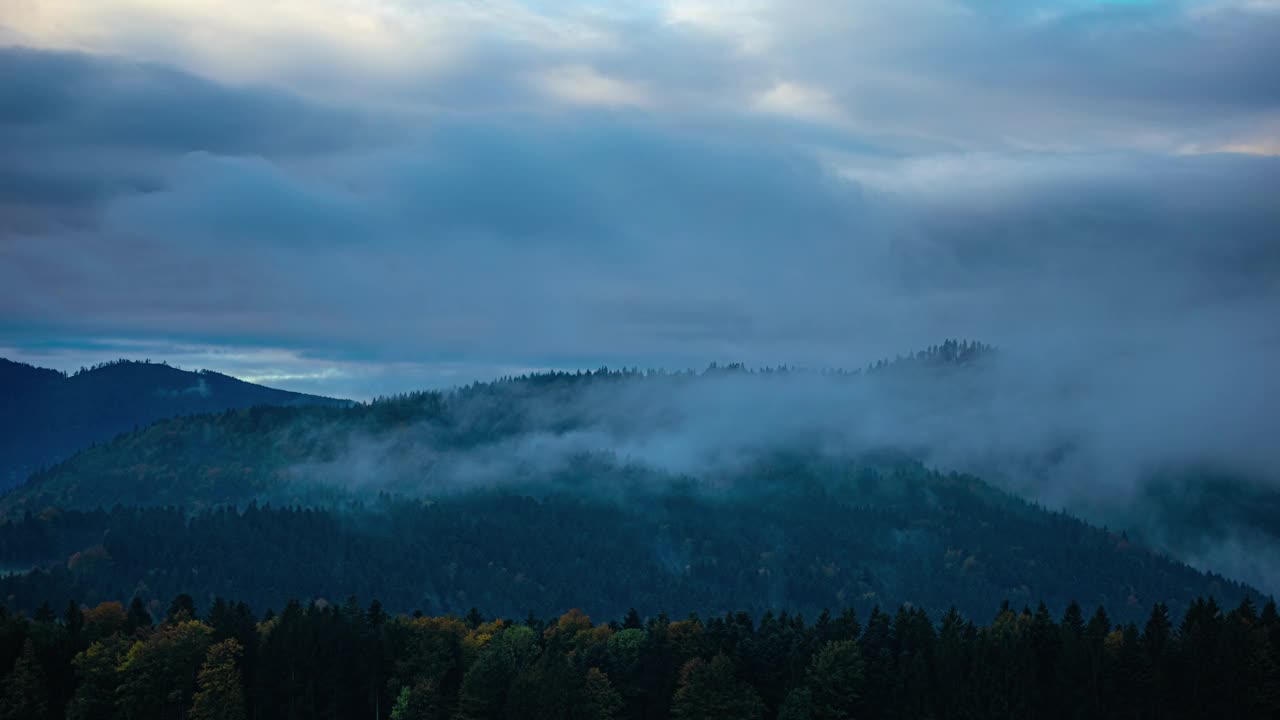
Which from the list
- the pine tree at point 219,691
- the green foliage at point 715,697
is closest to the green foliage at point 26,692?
the pine tree at point 219,691

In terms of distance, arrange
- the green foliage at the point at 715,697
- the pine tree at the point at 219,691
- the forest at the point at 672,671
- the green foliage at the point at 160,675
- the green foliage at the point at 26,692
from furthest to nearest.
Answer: the green foliage at the point at 160,675
the pine tree at the point at 219,691
the green foliage at the point at 715,697
the green foliage at the point at 26,692
the forest at the point at 672,671

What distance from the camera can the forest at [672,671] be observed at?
173375 millimetres

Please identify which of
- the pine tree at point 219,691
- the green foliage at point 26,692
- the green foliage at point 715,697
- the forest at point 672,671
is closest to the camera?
the forest at point 672,671

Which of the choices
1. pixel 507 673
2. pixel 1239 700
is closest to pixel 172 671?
pixel 507 673

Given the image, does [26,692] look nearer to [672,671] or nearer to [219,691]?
[219,691]

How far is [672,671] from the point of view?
19038 cm

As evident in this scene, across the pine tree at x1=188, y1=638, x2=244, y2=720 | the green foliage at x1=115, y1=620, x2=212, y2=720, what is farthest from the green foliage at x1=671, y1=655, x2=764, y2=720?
the green foliage at x1=115, y1=620, x2=212, y2=720

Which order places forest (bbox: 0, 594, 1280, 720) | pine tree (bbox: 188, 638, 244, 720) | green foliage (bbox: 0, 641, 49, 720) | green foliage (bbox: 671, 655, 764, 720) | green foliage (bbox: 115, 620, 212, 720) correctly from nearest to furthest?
forest (bbox: 0, 594, 1280, 720), green foliage (bbox: 0, 641, 49, 720), green foliage (bbox: 671, 655, 764, 720), pine tree (bbox: 188, 638, 244, 720), green foliage (bbox: 115, 620, 212, 720)

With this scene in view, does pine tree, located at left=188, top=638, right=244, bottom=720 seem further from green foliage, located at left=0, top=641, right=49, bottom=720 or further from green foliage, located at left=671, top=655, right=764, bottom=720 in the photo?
green foliage, located at left=671, top=655, right=764, bottom=720

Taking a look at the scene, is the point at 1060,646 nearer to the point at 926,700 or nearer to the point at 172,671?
the point at 926,700

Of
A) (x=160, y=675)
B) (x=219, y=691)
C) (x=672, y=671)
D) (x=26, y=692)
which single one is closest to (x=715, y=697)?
(x=672, y=671)

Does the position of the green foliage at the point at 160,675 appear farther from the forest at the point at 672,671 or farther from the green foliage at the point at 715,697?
the green foliage at the point at 715,697

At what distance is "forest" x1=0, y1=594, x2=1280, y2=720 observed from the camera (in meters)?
173

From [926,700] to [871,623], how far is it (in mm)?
14716
